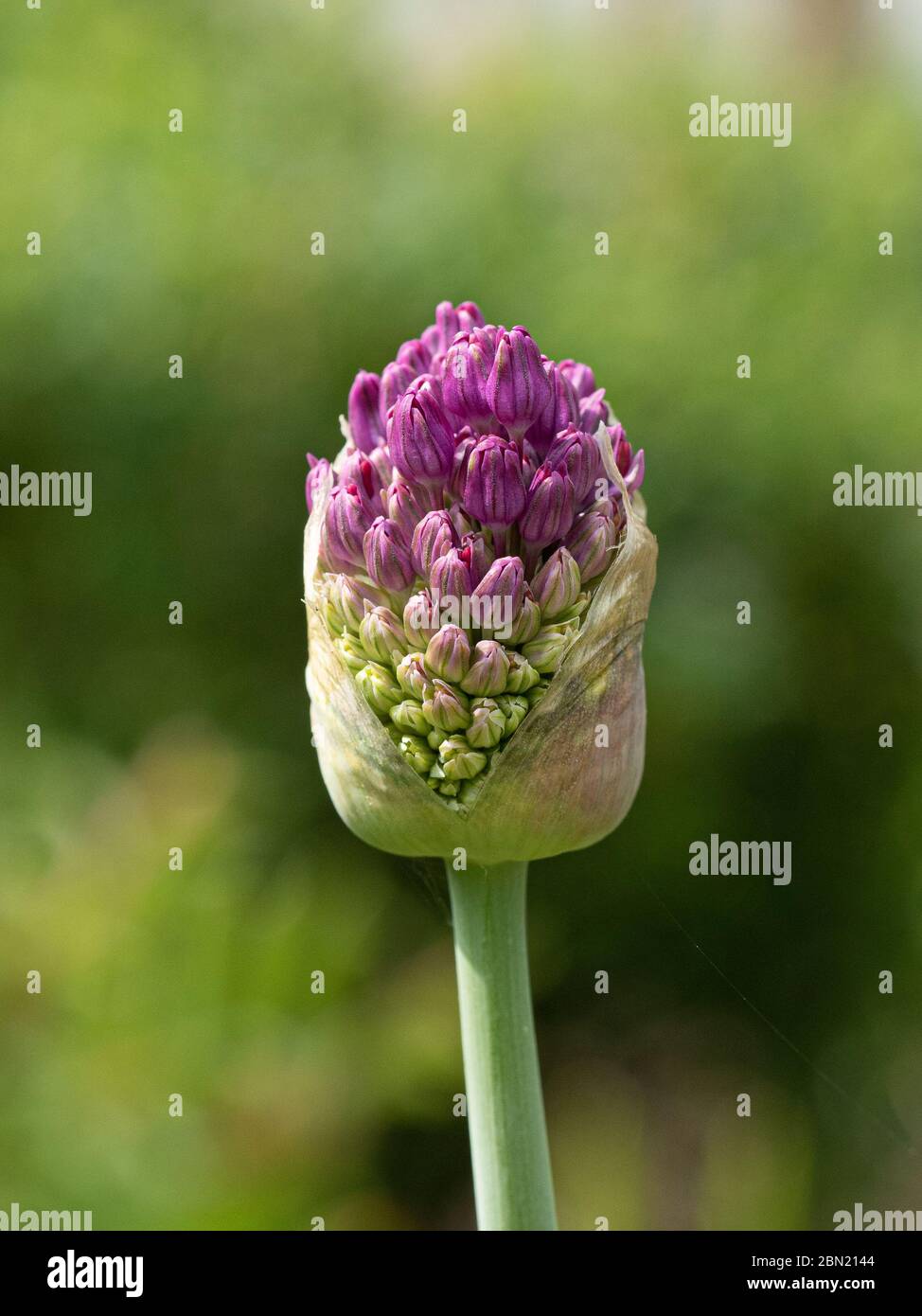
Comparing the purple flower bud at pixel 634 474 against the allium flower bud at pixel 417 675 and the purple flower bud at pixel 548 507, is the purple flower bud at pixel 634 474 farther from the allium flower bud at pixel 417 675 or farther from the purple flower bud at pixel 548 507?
the allium flower bud at pixel 417 675

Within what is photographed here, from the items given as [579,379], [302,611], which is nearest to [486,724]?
[579,379]

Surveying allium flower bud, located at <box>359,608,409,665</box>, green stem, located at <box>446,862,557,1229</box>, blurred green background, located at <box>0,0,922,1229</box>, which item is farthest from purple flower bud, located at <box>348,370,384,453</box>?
blurred green background, located at <box>0,0,922,1229</box>

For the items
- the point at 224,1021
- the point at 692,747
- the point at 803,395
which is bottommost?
the point at 224,1021

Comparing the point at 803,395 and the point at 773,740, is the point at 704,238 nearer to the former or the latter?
the point at 803,395

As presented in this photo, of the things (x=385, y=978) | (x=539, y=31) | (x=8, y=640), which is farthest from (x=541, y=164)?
(x=385, y=978)

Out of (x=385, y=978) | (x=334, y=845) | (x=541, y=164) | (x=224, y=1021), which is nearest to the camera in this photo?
(x=224, y=1021)

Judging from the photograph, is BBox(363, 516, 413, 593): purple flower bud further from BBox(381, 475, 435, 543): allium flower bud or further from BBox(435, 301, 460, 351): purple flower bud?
BBox(435, 301, 460, 351): purple flower bud

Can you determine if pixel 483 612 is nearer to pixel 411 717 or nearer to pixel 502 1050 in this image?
pixel 411 717
